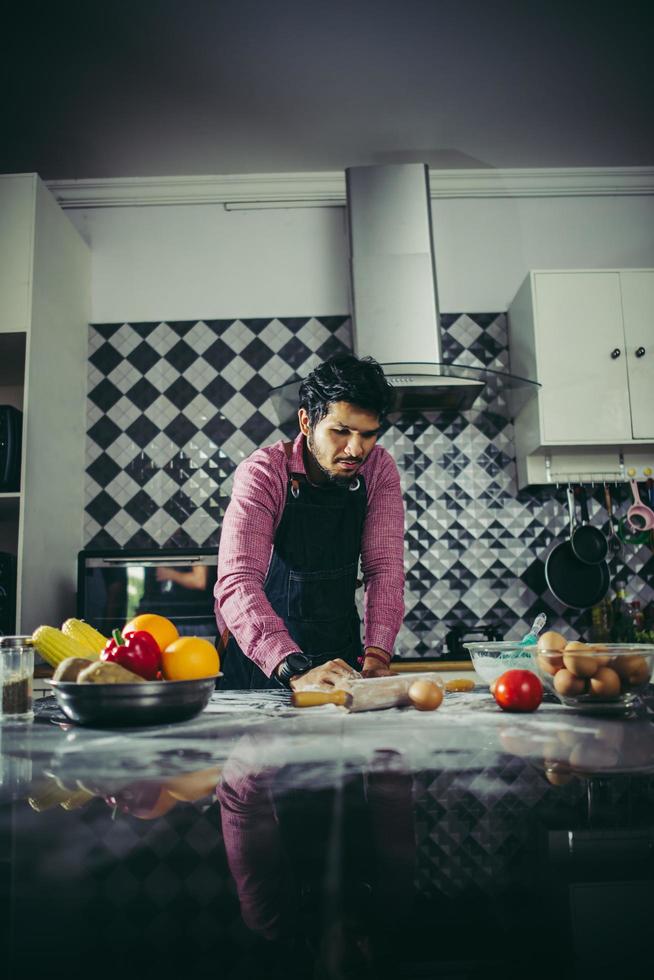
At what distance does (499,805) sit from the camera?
569 millimetres

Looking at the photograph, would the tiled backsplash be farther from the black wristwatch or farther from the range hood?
the black wristwatch

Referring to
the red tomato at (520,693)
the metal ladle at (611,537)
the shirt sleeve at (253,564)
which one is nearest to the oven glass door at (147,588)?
the shirt sleeve at (253,564)

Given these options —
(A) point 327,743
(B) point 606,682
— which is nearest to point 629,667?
(B) point 606,682

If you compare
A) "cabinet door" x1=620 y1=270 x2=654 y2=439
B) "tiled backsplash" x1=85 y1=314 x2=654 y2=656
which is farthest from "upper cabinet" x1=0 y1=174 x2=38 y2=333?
"cabinet door" x1=620 y1=270 x2=654 y2=439

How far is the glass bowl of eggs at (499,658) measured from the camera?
3.96 ft

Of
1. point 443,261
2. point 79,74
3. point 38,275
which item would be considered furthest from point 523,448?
point 79,74

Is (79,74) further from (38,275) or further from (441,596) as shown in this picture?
(441,596)

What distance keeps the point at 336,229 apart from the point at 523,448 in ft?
4.24

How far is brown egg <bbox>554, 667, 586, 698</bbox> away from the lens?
1009mm

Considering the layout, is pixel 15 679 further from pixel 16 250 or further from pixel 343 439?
pixel 16 250

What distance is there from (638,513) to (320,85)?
207 centimetres

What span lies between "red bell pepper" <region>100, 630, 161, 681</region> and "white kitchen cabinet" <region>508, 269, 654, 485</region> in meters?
2.13

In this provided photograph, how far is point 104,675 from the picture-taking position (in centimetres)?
94

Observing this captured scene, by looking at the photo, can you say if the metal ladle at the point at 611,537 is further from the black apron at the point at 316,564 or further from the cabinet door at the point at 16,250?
the cabinet door at the point at 16,250
